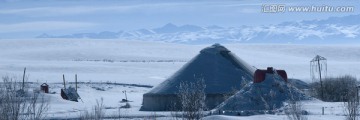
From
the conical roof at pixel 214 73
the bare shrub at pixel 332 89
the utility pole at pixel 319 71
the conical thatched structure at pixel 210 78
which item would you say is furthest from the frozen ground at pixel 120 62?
the bare shrub at pixel 332 89

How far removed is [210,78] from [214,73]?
1.73 ft

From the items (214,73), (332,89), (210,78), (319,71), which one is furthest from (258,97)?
(319,71)

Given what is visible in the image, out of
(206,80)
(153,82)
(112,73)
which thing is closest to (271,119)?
(206,80)

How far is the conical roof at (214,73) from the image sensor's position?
3916 centimetres

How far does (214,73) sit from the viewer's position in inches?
1582

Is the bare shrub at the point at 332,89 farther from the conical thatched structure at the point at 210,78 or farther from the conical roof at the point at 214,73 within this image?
the conical thatched structure at the point at 210,78

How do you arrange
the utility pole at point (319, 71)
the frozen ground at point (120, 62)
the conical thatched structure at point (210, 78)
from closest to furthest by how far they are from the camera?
the conical thatched structure at point (210, 78), the utility pole at point (319, 71), the frozen ground at point (120, 62)

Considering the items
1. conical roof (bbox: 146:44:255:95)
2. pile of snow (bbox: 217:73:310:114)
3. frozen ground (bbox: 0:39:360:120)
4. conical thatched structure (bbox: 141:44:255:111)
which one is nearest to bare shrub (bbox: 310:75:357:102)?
conical roof (bbox: 146:44:255:95)

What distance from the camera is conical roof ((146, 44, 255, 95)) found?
128ft

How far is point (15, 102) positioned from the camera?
66.4 ft

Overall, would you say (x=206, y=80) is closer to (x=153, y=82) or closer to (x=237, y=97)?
(x=237, y=97)

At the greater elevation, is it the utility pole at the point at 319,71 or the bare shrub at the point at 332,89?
the utility pole at the point at 319,71

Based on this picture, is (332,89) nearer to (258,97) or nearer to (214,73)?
(214,73)

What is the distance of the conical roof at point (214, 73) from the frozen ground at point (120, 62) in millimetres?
5840
